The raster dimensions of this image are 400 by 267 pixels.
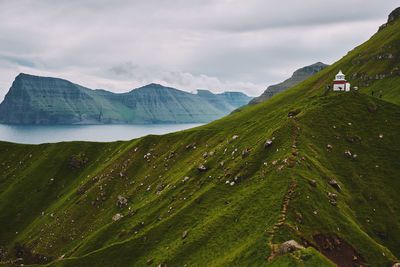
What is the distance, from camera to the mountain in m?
42.9

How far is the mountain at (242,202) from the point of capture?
1688 inches

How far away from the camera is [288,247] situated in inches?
1400

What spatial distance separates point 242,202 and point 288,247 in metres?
18.0

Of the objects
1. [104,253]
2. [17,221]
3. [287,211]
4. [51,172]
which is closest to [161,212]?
[104,253]

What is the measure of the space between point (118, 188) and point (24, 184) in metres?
61.0

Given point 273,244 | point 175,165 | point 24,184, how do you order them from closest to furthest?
point 273,244, point 175,165, point 24,184

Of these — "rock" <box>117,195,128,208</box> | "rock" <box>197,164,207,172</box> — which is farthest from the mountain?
"rock" <box>197,164,207,172</box>

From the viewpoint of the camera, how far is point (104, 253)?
63031 mm

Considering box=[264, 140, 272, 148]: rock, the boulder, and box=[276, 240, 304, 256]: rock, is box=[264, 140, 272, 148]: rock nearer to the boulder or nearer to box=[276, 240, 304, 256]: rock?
box=[276, 240, 304, 256]: rock

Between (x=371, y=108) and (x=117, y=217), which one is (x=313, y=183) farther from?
(x=117, y=217)

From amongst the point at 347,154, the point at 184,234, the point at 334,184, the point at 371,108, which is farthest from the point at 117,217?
the point at 371,108

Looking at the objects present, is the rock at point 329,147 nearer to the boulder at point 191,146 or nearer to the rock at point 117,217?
the boulder at point 191,146

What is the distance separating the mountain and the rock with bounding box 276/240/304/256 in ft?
0.65

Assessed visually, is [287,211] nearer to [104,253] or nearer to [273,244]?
[273,244]
